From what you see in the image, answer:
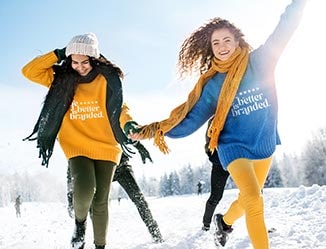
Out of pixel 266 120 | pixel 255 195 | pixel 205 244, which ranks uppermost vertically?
pixel 266 120

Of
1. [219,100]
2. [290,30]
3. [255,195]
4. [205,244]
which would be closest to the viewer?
[255,195]

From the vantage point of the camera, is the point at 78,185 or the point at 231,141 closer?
the point at 231,141

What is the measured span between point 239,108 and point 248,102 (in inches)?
4.1

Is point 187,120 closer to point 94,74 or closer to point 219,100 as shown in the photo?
point 219,100

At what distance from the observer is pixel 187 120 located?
4.87m

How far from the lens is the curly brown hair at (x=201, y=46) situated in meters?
4.94

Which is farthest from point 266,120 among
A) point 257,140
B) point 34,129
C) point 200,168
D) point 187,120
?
point 200,168

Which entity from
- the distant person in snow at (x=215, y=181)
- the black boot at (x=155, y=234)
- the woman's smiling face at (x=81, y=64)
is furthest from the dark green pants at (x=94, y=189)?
the distant person in snow at (x=215, y=181)

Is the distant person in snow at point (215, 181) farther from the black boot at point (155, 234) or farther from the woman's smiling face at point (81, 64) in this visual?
the woman's smiling face at point (81, 64)

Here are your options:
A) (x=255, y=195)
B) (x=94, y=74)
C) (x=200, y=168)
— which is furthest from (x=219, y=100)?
(x=200, y=168)

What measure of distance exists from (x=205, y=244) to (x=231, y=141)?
6.44 feet

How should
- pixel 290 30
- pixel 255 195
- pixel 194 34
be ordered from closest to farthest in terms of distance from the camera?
pixel 255 195 → pixel 290 30 → pixel 194 34

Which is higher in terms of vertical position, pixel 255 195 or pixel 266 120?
pixel 266 120

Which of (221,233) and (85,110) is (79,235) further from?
(221,233)
